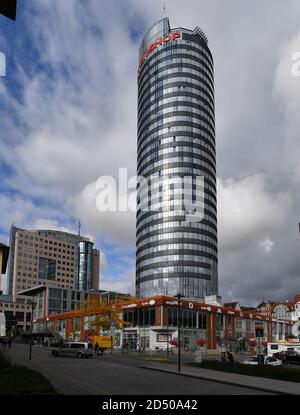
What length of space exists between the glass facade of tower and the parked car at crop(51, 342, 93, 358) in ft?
329

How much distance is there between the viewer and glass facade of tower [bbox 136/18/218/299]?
156000 millimetres

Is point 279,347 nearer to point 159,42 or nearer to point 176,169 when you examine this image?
point 176,169

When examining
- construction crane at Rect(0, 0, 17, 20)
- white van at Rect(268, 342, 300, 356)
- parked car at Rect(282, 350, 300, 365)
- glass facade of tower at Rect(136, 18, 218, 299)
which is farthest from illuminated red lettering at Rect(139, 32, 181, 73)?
construction crane at Rect(0, 0, 17, 20)

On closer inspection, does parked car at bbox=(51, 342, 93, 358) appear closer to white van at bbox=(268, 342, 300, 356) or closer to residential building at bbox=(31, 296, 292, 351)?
residential building at bbox=(31, 296, 292, 351)

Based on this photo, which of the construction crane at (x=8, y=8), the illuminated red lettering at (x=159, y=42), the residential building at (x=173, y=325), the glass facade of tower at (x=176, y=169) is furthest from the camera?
the illuminated red lettering at (x=159, y=42)

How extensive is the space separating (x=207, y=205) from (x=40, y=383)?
483ft

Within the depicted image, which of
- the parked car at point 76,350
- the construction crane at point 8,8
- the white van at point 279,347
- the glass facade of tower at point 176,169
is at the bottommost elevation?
the white van at point 279,347

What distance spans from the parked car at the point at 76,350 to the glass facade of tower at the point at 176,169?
329 feet

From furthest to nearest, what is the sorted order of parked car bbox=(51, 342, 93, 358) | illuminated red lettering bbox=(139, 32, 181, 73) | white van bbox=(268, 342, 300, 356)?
illuminated red lettering bbox=(139, 32, 181, 73) → white van bbox=(268, 342, 300, 356) → parked car bbox=(51, 342, 93, 358)

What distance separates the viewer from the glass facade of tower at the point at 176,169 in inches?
6142


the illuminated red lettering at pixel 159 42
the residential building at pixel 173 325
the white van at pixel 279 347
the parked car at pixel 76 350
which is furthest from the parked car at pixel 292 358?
the illuminated red lettering at pixel 159 42

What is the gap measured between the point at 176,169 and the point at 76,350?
370 ft

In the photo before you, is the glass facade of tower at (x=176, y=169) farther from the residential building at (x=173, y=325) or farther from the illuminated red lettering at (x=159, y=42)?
the residential building at (x=173, y=325)
